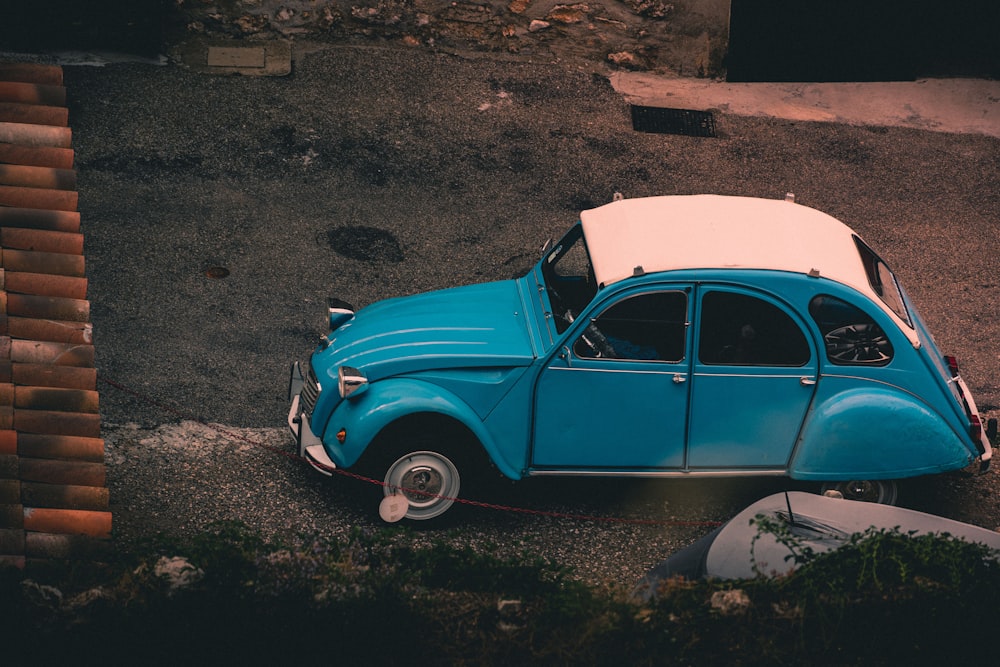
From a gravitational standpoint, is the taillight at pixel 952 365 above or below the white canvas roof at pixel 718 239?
below

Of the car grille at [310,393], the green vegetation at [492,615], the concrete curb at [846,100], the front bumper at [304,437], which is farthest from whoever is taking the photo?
the concrete curb at [846,100]

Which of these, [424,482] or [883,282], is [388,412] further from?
[883,282]

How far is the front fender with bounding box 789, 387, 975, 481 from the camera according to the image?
5.85 meters

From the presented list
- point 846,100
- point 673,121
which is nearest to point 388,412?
point 673,121

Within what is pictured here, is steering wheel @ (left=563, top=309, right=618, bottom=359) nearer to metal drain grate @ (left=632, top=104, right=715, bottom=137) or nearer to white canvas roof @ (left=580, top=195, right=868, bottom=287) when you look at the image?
white canvas roof @ (left=580, top=195, right=868, bottom=287)

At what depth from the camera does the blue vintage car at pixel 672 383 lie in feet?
18.9

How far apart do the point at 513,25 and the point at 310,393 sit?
20.8ft

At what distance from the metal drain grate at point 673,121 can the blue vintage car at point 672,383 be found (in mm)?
4632

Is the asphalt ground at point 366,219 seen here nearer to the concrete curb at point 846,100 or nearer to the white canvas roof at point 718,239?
the concrete curb at point 846,100

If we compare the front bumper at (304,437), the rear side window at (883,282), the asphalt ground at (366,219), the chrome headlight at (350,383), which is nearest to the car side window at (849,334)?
the rear side window at (883,282)

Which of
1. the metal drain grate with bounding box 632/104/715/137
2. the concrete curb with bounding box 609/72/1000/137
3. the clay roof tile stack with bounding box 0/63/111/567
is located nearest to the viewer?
the clay roof tile stack with bounding box 0/63/111/567

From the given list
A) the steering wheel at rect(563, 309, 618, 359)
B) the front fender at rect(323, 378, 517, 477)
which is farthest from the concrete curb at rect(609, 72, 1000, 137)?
the front fender at rect(323, 378, 517, 477)

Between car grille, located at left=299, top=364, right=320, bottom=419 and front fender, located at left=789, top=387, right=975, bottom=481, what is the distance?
9.40 feet

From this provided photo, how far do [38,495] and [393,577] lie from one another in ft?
5.61
